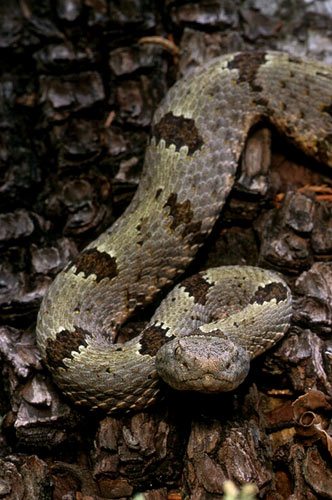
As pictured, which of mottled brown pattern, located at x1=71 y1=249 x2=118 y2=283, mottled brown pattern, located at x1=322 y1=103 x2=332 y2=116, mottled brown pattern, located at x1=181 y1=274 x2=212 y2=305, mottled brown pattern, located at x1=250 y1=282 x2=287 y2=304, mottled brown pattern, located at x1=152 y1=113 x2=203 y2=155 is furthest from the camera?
mottled brown pattern, located at x1=322 y1=103 x2=332 y2=116

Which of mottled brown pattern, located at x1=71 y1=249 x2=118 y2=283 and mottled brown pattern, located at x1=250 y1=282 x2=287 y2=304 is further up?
mottled brown pattern, located at x1=250 y1=282 x2=287 y2=304

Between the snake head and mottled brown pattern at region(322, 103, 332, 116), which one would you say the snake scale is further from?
the snake head

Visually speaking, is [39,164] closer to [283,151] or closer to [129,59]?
[129,59]

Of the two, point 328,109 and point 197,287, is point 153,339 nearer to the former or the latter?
point 197,287

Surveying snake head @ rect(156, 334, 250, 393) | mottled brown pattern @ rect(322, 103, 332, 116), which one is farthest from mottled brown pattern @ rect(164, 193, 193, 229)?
mottled brown pattern @ rect(322, 103, 332, 116)

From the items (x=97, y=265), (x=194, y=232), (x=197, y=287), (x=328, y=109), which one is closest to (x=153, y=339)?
(x=197, y=287)

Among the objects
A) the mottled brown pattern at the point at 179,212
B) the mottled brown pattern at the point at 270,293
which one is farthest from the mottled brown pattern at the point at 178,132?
the mottled brown pattern at the point at 270,293
